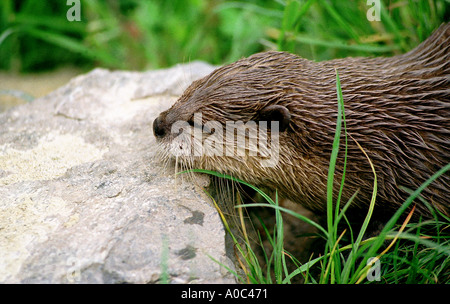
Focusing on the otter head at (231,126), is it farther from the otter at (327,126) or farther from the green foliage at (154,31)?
the green foliage at (154,31)

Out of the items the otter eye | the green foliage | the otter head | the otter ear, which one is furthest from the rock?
the green foliage

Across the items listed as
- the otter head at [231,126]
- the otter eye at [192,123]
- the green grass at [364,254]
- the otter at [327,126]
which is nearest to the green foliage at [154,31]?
the otter at [327,126]

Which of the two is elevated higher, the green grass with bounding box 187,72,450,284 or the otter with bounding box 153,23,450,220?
the otter with bounding box 153,23,450,220

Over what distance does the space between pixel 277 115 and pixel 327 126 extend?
0.25 m

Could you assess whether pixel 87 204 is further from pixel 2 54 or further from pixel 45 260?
pixel 2 54

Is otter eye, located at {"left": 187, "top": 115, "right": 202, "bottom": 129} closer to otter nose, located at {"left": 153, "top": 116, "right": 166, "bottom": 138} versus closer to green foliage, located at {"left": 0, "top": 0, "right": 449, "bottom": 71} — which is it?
otter nose, located at {"left": 153, "top": 116, "right": 166, "bottom": 138}

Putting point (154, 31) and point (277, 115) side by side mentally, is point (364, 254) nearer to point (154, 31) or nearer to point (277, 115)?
point (277, 115)

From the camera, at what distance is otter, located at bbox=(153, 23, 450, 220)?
7.18ft

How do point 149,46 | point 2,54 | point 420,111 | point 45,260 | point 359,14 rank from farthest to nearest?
point 2,54 → point 149,46 → point 359,14 → point 420,111 → point 45,260

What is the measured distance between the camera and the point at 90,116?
284cm

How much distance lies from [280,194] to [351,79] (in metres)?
0.69

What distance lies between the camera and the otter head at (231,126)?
2.23 metres

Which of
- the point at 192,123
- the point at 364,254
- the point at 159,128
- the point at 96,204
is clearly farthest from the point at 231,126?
the point at 364,254
